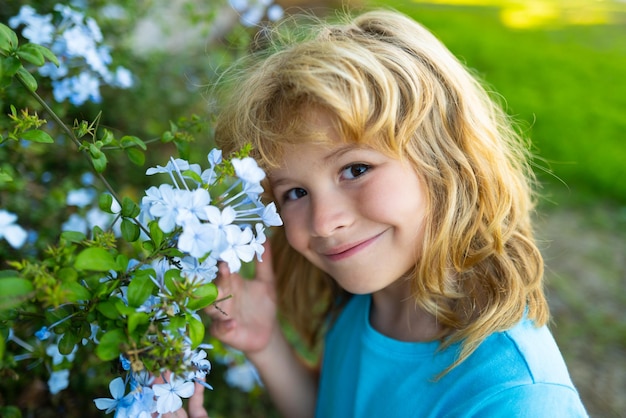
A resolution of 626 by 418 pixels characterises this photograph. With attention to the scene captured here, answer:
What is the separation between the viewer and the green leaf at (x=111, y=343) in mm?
833

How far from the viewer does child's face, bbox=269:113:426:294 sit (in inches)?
49.5

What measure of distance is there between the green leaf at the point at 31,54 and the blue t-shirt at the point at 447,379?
0.96m

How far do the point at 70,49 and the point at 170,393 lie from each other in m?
0.82

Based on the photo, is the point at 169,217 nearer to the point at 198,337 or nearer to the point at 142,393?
the point at 198,337

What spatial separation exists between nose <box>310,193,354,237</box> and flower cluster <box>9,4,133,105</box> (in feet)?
2.00

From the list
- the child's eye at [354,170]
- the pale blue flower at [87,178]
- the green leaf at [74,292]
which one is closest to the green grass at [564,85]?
the pale blue flower at [87,178]

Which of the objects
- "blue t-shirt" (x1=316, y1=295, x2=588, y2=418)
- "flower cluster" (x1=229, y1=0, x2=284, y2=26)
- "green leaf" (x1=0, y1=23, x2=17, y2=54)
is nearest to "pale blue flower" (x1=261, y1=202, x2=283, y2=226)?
"green leaf" (x1=0, y1=23, x2=17, y2=54)

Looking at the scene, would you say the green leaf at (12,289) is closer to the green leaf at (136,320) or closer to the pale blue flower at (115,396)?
the green leaf at (136,320)

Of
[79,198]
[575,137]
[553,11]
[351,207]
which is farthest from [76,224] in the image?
[553,11]

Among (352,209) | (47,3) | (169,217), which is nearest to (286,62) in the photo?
(352,209)

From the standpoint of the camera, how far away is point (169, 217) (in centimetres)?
87

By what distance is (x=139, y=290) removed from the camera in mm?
867

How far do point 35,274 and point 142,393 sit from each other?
0.91ft

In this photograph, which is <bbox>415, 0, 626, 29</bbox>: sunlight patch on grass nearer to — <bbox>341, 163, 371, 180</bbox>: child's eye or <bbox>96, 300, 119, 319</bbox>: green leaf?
<bbox>341, 163, 371, 180</bbox>: child's eye
